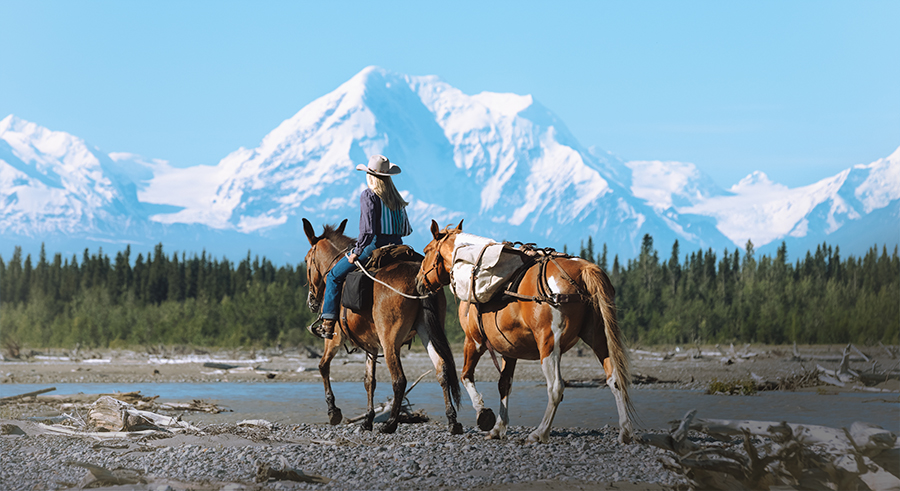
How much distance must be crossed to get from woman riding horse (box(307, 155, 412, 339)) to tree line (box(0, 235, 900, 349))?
3725 centimetres

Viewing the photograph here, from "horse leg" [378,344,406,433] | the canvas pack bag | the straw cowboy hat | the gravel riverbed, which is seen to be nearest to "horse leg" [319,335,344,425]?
the gravel riverbed

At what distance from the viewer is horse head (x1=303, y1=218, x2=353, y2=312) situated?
501 inches

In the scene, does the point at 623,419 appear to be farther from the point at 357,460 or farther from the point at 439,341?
the point at 357,460

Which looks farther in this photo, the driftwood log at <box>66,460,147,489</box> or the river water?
the river water

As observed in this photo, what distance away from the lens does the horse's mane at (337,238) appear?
12797 mm

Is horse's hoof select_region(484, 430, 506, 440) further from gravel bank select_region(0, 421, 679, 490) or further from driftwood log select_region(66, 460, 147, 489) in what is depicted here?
driftwood log select_region(66, 460, 147, 489)

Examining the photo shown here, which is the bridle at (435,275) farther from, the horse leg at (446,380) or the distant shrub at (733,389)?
the distant shrub at (733,389)

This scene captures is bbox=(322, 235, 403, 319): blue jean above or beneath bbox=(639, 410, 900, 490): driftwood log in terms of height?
above

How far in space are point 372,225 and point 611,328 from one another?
3.97 meters

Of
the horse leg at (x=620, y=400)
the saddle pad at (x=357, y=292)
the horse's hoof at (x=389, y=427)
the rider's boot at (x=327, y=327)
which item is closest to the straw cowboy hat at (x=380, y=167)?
the saddle pad at (x=357, y=292)

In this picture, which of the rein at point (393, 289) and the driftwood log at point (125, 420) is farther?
the driftwood log at point (125, 420)

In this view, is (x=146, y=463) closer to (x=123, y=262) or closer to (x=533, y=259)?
(x=533, y=259)

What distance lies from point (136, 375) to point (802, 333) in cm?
4596

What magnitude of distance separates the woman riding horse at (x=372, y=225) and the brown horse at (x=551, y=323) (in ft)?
3.54
